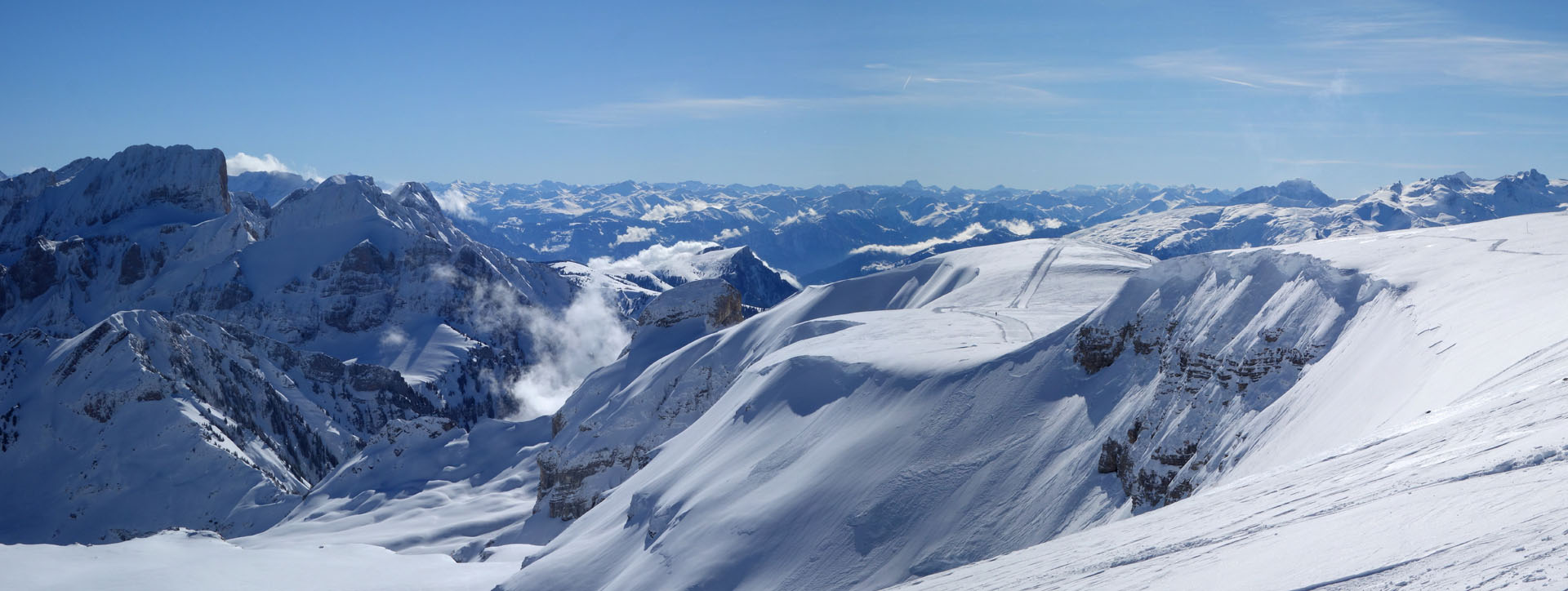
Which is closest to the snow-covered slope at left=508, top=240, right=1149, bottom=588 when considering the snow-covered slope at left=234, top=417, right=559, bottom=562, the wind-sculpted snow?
the wind-sculpted snow

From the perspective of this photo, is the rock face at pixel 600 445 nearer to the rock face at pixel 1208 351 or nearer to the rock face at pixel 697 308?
the rock face at pixel 697 308

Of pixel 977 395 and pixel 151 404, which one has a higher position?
pixel 977 395

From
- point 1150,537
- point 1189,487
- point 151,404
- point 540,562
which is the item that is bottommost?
point 151,404

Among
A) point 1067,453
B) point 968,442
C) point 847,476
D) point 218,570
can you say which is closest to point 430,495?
point 218,570

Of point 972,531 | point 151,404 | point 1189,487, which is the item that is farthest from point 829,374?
point 151,404

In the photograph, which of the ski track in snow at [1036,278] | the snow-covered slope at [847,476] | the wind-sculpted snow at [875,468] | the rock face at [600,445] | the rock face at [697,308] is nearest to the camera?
the wind-sculpted snow at [875,468]

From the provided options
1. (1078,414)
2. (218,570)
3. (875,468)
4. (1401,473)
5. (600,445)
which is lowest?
(600,445)

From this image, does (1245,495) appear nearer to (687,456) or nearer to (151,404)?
(687,456)

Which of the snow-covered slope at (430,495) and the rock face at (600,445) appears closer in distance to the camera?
the rock face at (600,445)

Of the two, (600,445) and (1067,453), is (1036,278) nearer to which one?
(600,445)

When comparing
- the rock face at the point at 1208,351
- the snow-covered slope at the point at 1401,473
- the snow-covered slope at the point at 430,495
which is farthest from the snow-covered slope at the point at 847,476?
the snow-covered slope at the point at 430,495

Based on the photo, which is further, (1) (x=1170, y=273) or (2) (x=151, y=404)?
(2) (x=151, y=404)
